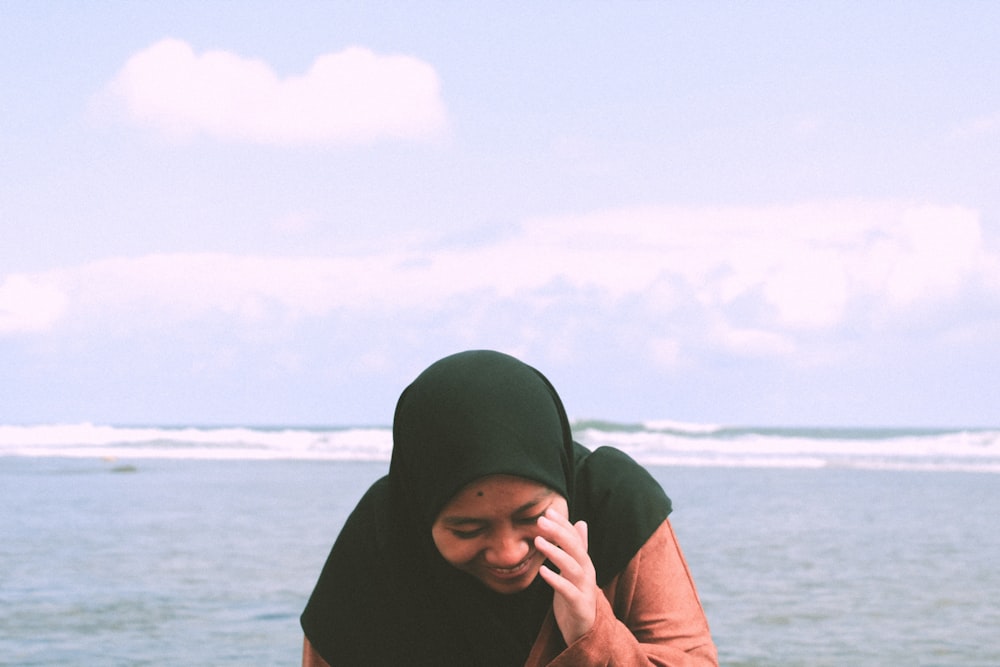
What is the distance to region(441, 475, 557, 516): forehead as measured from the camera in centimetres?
184

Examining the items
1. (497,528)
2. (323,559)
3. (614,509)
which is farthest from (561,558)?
(323,559)

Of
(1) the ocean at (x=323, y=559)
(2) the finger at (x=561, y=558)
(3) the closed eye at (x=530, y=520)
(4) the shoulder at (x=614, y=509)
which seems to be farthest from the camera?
(1) the ocean at (x=323, y=559)

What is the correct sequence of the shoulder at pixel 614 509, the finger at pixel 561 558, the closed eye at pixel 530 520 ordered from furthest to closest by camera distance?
the shoulder at pixel 614 509 < the closed eye at pixel 530 520 < the finger at pixel 561 558

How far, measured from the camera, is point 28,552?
9.54 meters

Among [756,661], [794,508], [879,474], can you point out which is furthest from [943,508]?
[756,661]

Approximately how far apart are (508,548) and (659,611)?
12.9 inches

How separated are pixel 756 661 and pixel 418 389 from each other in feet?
14.9

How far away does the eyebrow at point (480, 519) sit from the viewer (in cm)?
186

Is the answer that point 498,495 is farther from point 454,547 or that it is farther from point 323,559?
point 323,559

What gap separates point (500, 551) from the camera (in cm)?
189

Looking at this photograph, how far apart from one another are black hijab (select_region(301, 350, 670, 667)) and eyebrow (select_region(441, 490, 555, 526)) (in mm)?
19

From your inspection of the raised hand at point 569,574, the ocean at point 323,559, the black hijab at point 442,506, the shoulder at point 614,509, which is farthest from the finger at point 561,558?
the ocean at point 323,559

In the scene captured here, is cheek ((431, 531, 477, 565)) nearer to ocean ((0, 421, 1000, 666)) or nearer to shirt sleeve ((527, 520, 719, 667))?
shirt sleeve ((527, 520, 719, 667))

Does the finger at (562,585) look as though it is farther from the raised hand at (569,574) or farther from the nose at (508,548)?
the nose at (508,548)
